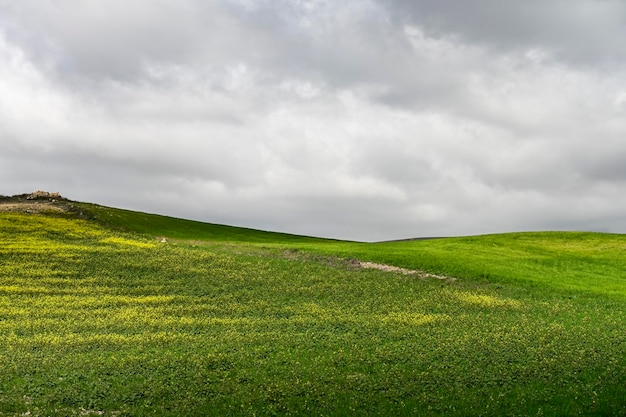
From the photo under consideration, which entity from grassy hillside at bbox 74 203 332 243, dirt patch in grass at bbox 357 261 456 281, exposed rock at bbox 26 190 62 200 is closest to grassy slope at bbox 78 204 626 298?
grassy hillside at bbox 74 203 332 243

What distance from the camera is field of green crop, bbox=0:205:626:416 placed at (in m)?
25.9

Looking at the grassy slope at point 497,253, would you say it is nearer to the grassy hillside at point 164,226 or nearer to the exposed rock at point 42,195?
the grassy hillside at point 164,226

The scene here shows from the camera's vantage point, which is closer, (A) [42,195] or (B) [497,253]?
→ (B) [497,253]

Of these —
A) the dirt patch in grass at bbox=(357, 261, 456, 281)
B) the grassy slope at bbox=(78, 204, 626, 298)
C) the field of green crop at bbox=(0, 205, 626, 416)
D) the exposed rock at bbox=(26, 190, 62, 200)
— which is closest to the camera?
the field of green crop at bbox=(0, 205, 626, 416)

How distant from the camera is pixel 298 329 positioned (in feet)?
130

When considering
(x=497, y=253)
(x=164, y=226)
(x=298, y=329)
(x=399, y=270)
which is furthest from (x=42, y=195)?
(x=497, y=253)

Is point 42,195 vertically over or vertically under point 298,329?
over

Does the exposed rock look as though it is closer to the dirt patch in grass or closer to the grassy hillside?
the grassy hillside

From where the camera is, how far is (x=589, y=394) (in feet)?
86.0

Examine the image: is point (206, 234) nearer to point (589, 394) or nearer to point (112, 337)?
point (112, 337)

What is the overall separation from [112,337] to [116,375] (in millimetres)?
8350

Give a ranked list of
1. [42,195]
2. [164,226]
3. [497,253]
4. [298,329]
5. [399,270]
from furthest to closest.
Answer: [42,195], [164,226], [497,253], [399,270], [298,329]

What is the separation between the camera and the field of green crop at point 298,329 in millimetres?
25906

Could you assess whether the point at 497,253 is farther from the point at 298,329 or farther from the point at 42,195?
the point at 42,195
